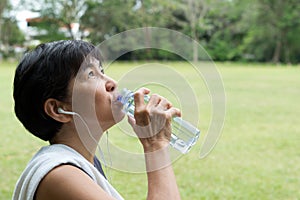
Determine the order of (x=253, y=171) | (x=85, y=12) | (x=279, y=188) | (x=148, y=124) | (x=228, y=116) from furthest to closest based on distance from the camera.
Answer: (x=85, y=12) → (x=228, y=116) → (x=253, y=171) → (x=279, y=188) → (x=148, y=124)

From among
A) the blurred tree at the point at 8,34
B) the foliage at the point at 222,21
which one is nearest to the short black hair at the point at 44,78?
the foliage at the point at 222,21

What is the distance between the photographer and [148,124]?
0.97 metres

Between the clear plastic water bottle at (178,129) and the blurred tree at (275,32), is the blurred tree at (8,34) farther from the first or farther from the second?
the clear plastic water bottle at (178,129)

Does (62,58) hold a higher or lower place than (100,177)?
higher

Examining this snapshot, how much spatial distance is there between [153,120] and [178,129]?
0.35 ft

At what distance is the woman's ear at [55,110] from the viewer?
100cm

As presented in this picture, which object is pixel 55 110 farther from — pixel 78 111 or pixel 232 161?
pixel 232 161

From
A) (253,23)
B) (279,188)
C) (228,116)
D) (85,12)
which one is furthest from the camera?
(253,23)

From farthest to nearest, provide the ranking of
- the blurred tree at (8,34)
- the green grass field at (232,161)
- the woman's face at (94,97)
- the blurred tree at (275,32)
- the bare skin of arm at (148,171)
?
the blurred tree at (275,32), the blurred tree at (8,34), the green grass field at (232,161), the woman's face at (94,97), the bare skin of arm at (148,171)

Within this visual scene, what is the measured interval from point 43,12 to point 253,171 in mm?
22592

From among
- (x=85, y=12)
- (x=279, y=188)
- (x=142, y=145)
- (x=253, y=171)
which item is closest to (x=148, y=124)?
(x=142, y=145)

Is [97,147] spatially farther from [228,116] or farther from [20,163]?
[228,116]

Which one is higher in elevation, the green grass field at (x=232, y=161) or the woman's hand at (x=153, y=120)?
the woman's hand at (x=153, y=120)

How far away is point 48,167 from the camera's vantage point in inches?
35.4
